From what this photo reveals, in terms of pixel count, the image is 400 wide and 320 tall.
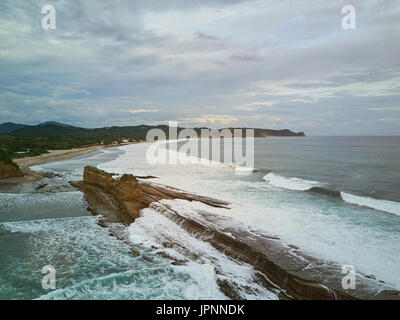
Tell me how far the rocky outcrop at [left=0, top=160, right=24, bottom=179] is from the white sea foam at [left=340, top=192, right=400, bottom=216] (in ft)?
95.1

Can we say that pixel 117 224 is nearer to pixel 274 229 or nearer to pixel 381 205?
pixel 274 229

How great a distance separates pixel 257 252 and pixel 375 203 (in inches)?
475

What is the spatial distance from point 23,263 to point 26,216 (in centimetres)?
608

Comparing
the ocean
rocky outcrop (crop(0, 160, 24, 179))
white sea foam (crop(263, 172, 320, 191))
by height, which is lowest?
the ocean

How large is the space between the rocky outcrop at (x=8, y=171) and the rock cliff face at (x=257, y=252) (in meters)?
14.3

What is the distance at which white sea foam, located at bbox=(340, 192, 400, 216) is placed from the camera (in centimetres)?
1430

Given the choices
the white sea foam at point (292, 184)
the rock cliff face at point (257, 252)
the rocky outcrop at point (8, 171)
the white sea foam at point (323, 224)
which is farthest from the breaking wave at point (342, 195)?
the rocky outcrop at point (8, 171)

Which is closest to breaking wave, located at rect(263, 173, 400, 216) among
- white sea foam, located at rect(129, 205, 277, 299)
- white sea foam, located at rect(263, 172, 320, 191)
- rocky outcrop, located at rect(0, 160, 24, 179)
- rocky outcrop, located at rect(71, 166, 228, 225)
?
white sea foam, located at rect(263, 172, 320, 191)

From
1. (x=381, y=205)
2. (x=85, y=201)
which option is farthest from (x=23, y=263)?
(x=381, y=205)

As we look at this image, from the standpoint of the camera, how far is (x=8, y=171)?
23.2 m

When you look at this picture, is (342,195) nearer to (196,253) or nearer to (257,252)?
(257,252)

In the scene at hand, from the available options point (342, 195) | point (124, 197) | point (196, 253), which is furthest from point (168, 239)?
point (342, 195)

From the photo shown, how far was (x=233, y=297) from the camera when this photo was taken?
6.48 meters

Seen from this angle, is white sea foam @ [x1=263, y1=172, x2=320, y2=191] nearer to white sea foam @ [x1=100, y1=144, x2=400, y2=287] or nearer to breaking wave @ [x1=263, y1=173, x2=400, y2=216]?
breaking wave @ [x1=263, y1=173, x2=400, y2=216]
